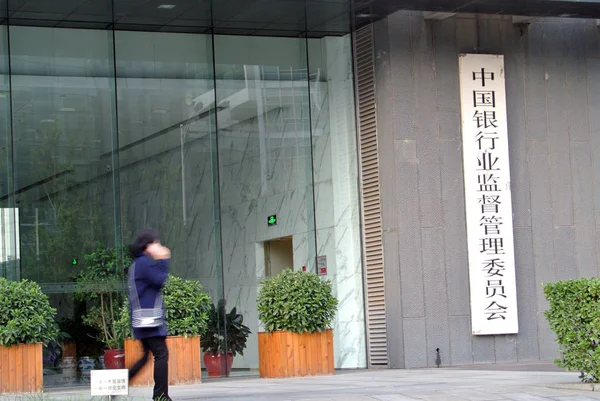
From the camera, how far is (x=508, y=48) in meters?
16.2

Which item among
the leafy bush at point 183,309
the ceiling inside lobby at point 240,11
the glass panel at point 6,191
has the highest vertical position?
the ceiling inside lobby at point 240,11

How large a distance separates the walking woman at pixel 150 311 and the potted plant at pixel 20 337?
444cm

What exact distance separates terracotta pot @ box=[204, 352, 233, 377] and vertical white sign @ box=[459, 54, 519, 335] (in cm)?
365

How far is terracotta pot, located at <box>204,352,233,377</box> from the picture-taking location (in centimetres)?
1507

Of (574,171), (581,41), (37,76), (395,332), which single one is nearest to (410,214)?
(395,332)

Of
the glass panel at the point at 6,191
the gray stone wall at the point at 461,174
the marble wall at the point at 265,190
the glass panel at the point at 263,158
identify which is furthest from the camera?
the glass panel at the point at 263,158

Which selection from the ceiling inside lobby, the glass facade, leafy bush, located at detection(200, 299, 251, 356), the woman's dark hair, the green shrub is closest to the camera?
the woman's dark hair

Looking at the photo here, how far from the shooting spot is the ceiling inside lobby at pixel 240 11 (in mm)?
14703

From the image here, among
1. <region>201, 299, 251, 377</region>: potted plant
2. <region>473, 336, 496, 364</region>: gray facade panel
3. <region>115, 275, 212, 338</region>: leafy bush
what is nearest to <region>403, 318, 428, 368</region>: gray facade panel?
<region>473, 336, 496, 364</region>: gray facade panel

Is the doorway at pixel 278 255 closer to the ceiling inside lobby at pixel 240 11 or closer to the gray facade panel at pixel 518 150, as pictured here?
the ceiling inside lobby at pixel 240 11

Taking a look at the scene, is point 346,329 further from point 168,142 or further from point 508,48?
point 508,48

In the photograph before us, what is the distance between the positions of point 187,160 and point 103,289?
2.32 metres

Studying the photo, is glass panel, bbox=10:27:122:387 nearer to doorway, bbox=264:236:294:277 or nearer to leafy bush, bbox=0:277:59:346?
leafy bush, bbox=0:277:59:346

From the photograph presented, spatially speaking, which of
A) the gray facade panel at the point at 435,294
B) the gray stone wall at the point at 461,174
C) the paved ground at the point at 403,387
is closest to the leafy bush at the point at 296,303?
the paved ground at the point at 403,387
